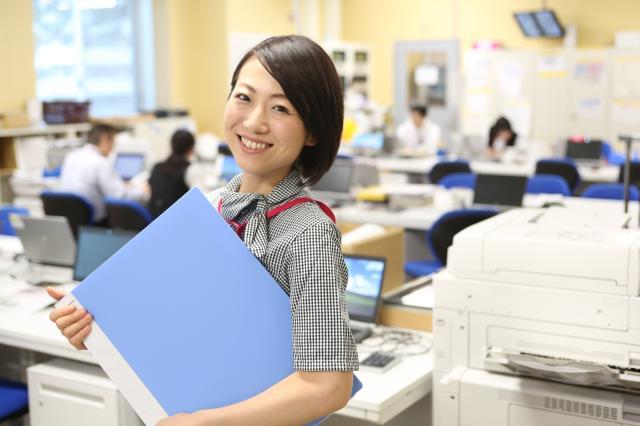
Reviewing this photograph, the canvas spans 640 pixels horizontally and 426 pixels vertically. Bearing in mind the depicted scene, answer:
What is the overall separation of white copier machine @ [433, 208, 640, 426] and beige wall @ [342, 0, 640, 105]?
8.89 m

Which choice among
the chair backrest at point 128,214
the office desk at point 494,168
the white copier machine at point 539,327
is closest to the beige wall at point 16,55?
the chair backrest at point 128,214

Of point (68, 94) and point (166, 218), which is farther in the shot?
point (68, 94)

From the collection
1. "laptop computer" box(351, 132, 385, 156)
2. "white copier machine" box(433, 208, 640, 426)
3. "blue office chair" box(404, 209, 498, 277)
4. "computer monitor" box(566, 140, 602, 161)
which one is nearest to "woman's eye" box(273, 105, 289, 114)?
"white copier machine" box(433, 208, 640, 426)

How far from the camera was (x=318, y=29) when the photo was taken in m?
12.4

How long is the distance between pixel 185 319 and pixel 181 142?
5100mm

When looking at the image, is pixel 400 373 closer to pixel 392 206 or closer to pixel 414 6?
pixel 392 206

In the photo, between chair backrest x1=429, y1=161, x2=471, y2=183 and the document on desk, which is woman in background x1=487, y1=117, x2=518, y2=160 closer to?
chair backrest x1=429, y1=161, x2=471, y2=183

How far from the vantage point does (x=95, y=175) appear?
6.41 meters

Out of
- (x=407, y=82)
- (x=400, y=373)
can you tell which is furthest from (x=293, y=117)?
(x=407, y=82)

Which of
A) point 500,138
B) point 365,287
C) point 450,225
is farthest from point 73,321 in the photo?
point 500,138

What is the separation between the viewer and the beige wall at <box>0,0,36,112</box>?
8.28 m

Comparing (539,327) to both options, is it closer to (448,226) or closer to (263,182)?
(263,182)

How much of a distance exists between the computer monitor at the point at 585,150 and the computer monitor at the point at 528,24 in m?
2.99

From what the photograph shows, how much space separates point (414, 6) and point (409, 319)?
382 inches
